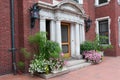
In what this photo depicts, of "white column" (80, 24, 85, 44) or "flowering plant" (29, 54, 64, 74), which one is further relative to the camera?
"white column" (80, 24, 85, 44)

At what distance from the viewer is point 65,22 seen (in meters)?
10.3

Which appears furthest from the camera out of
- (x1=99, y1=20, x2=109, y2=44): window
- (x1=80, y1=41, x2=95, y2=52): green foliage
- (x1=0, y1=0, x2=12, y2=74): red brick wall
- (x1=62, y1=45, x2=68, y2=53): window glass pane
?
(x1=99, y1=20, x2=109, y2=44): window

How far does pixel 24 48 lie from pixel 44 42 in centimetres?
92

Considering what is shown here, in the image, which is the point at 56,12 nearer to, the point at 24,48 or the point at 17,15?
the point at 17,15

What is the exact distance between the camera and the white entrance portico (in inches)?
344

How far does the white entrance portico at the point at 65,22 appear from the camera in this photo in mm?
8737

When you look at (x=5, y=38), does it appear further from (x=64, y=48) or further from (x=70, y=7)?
(x=70, y=7)

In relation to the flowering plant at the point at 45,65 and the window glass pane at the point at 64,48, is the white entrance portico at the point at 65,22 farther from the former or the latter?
the flowering plant at the point at 45,65

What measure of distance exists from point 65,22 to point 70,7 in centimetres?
96

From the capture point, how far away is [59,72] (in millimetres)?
7242

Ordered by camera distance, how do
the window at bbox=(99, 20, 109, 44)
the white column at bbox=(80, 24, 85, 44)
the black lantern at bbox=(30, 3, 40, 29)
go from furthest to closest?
the window at bbox=(99, 20, 109, 44)
the white column at bbox=(80, 24, 85, 44)
the black lantern at bbox=(30, 3, 40, 29)

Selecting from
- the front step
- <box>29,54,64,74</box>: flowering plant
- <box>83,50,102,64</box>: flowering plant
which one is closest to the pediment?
<box>83,50,102,64</box>: flowering plant

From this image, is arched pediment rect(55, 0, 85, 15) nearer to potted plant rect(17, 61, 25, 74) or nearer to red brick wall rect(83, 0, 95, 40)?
red brick wall rect(83, 0, 95, 40)

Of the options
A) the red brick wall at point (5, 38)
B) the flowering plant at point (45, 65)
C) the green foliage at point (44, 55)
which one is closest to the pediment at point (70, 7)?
the green foliage at point (44, 55)
